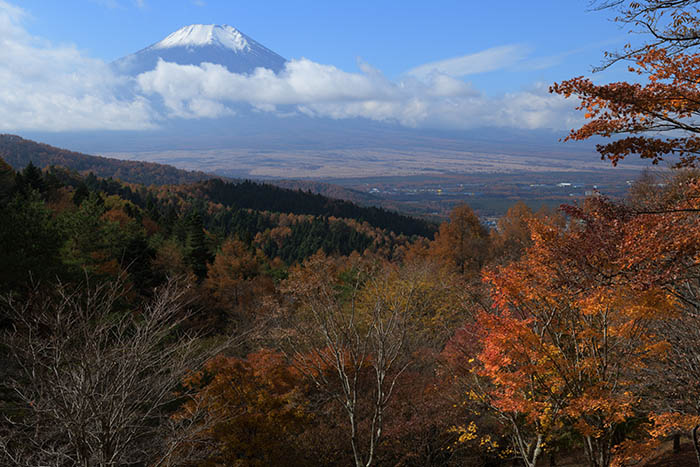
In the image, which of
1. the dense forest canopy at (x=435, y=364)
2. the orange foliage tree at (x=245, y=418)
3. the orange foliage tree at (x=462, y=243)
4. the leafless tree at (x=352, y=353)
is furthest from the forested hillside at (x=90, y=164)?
the orange foliage tree at (x=245, y=418)

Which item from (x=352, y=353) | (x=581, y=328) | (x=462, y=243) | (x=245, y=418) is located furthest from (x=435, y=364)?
(x=462, y=243)

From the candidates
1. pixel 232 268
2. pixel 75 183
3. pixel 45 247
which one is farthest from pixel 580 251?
pixel 75 183

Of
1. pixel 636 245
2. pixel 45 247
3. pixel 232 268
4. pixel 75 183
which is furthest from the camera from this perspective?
pixel 75 183

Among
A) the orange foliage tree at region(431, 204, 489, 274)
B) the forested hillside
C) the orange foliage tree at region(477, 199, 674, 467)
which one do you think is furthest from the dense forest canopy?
the forested hillside

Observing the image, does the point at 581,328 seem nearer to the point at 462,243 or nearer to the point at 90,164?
the point at 462,243

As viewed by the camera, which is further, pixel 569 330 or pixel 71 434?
pixel 569 330

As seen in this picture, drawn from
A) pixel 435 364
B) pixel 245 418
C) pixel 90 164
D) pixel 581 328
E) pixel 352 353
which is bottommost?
pixel 435 364

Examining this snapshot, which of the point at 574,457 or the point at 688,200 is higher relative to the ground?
the point at 688,200

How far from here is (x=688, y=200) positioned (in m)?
8.23

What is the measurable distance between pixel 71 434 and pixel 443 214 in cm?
14913

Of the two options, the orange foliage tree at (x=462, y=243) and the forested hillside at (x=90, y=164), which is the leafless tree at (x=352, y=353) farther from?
the forested hillside at (x=90, y=164)

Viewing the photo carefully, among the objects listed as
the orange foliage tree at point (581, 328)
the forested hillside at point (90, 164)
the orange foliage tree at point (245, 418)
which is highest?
the forested hillside at point (90, 164)

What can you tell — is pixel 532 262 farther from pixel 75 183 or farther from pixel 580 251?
pixel 75 183

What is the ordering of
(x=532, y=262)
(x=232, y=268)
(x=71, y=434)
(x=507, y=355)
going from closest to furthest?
(x=71, y=434) < (x=507, y=355) < (x=532, y=262) < (x=232, y=268)
